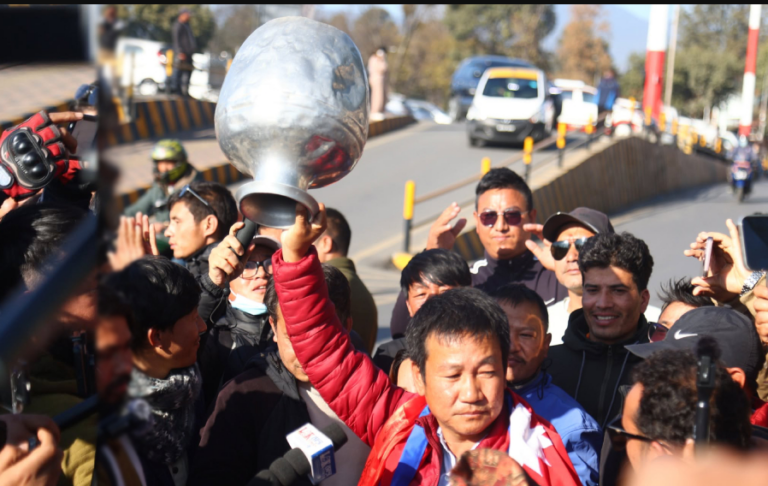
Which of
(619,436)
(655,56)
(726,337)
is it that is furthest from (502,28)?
(619,436)

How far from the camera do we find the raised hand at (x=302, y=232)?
175 cm

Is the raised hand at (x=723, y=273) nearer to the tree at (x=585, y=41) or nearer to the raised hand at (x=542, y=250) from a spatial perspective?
the raised hand at (x=542, y=250)

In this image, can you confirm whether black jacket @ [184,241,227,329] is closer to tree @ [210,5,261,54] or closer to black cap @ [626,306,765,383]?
black cap @ [626,306,765,383]

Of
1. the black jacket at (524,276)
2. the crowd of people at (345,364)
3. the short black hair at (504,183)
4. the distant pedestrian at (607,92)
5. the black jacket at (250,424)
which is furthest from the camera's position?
the distant pedestrian at (607,92)

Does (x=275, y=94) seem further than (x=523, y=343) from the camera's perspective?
No

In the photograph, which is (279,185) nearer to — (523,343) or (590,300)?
(523,343)

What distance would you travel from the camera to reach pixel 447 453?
203 cm

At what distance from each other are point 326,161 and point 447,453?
2.93 feet

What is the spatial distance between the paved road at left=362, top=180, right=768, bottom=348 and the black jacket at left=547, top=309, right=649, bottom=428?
3.33 meters

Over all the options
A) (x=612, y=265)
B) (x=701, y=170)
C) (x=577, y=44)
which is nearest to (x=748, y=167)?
(x=701, y=170)

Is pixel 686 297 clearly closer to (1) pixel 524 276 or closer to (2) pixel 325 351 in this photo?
(1) pixel 524 276

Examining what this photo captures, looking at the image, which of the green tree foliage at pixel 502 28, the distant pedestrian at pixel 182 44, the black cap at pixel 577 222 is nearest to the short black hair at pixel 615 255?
the black cap at pixel 577 222

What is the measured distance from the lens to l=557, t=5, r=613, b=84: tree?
51688mm

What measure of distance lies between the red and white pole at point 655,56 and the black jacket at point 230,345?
1875 centimetres
